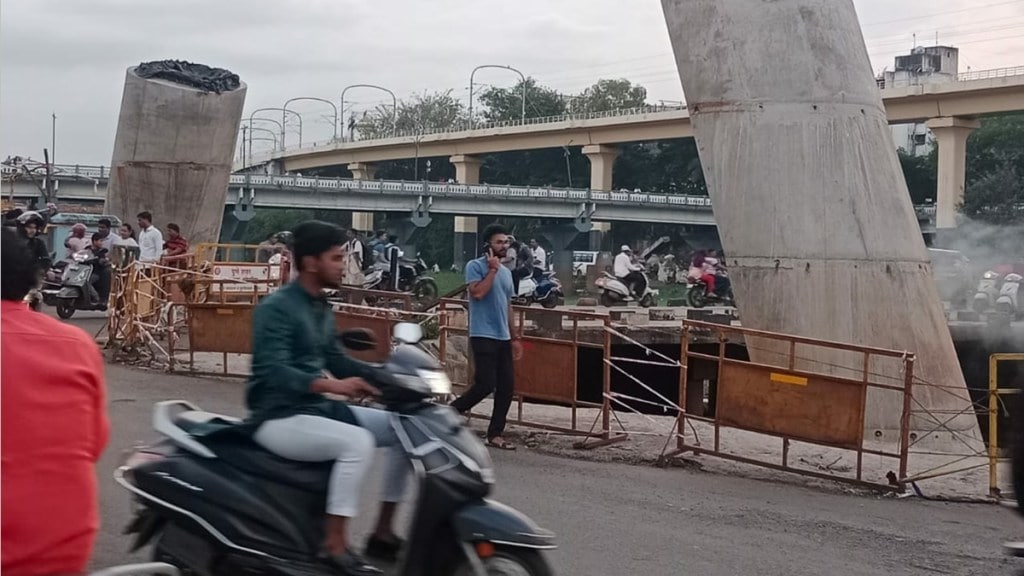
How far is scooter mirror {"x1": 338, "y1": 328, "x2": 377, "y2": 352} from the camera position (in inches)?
199

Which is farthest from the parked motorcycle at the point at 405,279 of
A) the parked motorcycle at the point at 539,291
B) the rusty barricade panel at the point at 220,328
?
the rusty barricade panel at the point at 220,328

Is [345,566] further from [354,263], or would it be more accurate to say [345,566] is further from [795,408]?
[354,263]

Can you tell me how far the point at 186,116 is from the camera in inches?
929

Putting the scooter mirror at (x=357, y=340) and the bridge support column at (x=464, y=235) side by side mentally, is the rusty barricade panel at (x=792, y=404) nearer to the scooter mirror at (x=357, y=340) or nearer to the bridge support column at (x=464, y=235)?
the scooter mirror at (x=357, y=340)

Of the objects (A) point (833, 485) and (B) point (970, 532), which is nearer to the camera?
(B) point (970, 532)

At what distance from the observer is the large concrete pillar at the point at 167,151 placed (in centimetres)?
2352

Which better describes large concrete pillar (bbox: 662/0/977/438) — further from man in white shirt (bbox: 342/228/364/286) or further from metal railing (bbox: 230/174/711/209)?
metal railing (bbox: 230/174/711/209)

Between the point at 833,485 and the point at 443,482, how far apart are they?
5985 millimetres

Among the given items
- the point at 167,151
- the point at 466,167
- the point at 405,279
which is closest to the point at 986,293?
the point at 405,279

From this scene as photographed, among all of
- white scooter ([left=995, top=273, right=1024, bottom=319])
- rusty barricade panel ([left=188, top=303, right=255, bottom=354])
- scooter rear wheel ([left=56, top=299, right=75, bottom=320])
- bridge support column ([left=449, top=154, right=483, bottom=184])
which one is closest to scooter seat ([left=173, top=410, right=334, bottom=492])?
rusty barricade panel ([left=188, top=303, right=255, bottom=354])

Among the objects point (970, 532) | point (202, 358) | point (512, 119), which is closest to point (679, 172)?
point (512, 119)

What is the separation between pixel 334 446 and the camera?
4727 millimetres

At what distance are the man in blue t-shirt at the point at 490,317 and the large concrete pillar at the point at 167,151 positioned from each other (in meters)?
15.1

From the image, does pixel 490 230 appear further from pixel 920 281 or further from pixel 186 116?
pixel 186 116
